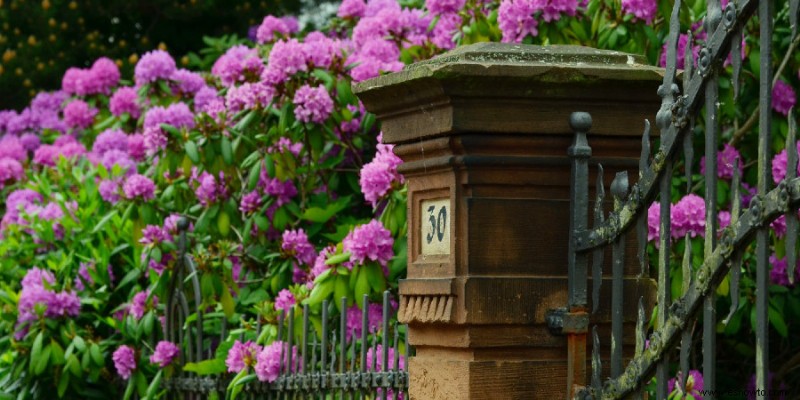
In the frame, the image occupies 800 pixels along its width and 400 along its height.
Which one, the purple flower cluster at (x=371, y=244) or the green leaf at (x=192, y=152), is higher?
the green leaf at (x=192, y=152)

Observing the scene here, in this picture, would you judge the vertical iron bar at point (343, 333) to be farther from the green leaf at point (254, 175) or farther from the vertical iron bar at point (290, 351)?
the green leaf at point (254, 175)

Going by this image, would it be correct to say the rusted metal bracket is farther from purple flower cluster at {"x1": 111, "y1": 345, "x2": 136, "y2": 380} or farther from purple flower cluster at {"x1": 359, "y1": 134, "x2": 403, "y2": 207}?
purple flower cluster at {"x1": 111, "y1": 345, "x2": 136, "y2": 380}

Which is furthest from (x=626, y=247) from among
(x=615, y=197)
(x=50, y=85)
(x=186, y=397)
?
(x=50, y=85)

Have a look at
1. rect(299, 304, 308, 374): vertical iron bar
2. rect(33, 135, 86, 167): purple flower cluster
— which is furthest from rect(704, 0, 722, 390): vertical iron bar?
rect(33, 135, 86, 167): purple flower cluster

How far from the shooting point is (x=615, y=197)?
3.03 meters

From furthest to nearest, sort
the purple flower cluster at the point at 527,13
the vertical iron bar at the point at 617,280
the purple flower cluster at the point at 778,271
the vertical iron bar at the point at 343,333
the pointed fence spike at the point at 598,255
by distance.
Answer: the purple flower cluster at the point at 527,13 → the purple flower cluster at the point at 778,271 → the vertical iron bar at the point at 343,333 → the pointed fence spike at the point at 598,255 → the vertical iron bar at the point at 617,280

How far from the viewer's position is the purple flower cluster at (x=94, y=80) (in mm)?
8492

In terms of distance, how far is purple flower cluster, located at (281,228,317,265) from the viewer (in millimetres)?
5535

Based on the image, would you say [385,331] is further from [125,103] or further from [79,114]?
[79,114]

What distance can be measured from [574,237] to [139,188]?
322 cm

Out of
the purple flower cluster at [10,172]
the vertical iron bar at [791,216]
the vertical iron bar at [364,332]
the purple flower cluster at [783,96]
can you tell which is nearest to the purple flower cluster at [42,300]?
the purple flower cluster at [10,172]

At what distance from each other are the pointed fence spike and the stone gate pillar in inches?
3.9

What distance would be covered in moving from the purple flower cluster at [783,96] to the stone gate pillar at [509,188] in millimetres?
1868

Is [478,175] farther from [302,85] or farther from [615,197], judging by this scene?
[302,85]
